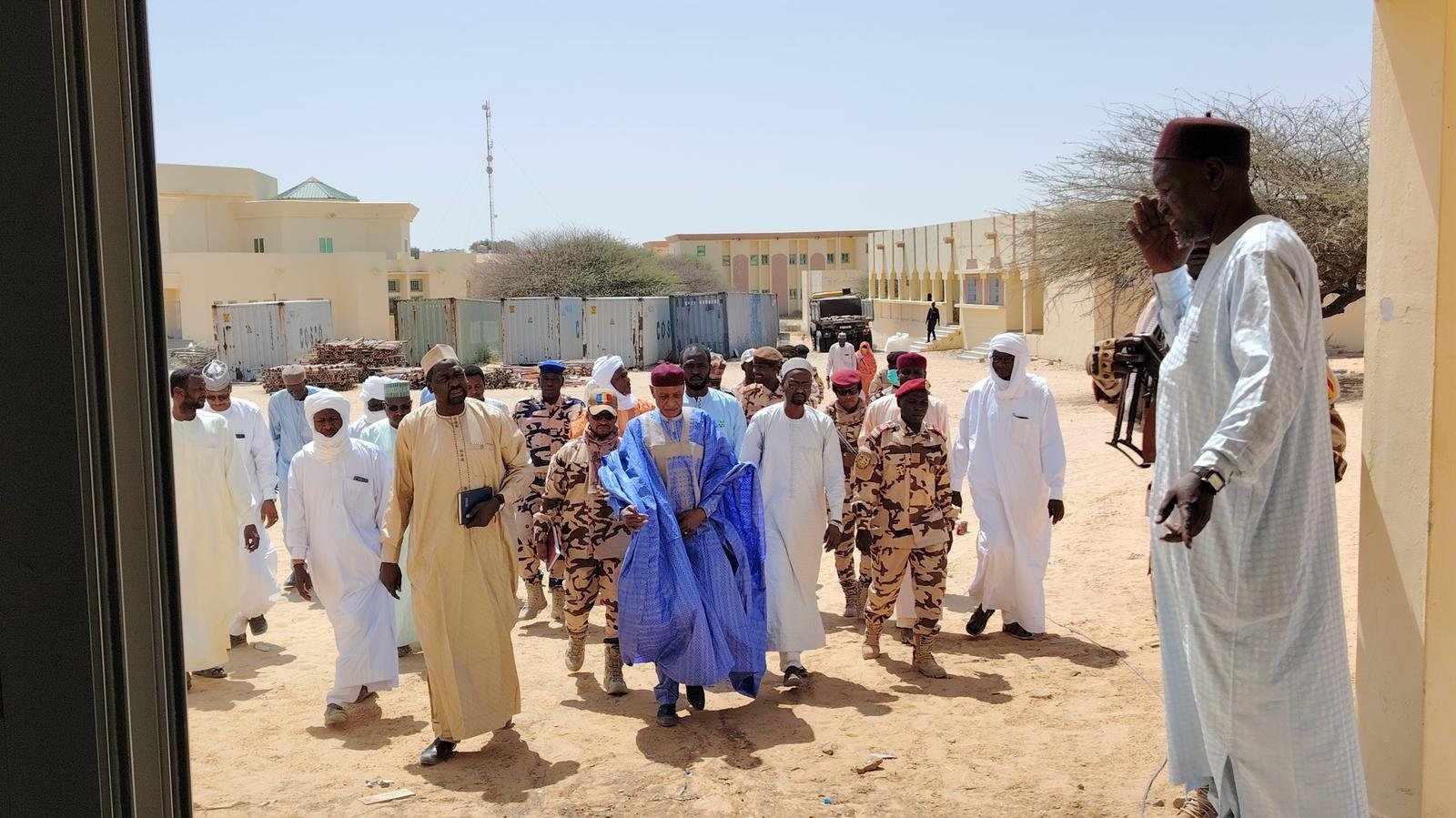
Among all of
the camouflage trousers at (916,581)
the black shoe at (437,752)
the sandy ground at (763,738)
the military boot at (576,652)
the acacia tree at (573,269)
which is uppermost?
the acacia tree at (573,269)

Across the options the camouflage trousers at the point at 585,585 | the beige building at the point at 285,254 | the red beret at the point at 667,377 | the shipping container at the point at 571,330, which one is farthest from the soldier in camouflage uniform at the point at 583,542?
the shipping container at the point at 571,330

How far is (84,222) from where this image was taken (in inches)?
75.1

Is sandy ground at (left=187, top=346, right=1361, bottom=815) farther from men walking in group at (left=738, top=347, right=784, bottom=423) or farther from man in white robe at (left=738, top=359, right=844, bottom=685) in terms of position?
men walking in group at (left=738, top=347, right=784, bottom=423)

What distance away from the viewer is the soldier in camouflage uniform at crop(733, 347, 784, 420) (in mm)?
8695

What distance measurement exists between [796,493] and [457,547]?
83.6 inches

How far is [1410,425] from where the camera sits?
141 inches

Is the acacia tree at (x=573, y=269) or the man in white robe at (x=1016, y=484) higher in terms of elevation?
the acacia tree at (x=573, y=269)

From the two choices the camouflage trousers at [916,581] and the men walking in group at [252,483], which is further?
the men walking in group at [252,483]

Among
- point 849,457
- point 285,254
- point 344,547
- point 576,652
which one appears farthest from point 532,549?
point 285,254

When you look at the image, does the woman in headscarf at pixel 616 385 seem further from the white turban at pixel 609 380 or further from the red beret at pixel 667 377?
the red beret at pixel 667 377

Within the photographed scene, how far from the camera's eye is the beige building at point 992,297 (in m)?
26.5

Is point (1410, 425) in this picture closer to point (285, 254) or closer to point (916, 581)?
point (916, 581)

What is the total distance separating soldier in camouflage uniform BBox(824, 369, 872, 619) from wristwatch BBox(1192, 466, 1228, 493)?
508cm

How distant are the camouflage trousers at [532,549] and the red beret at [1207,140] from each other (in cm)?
470
